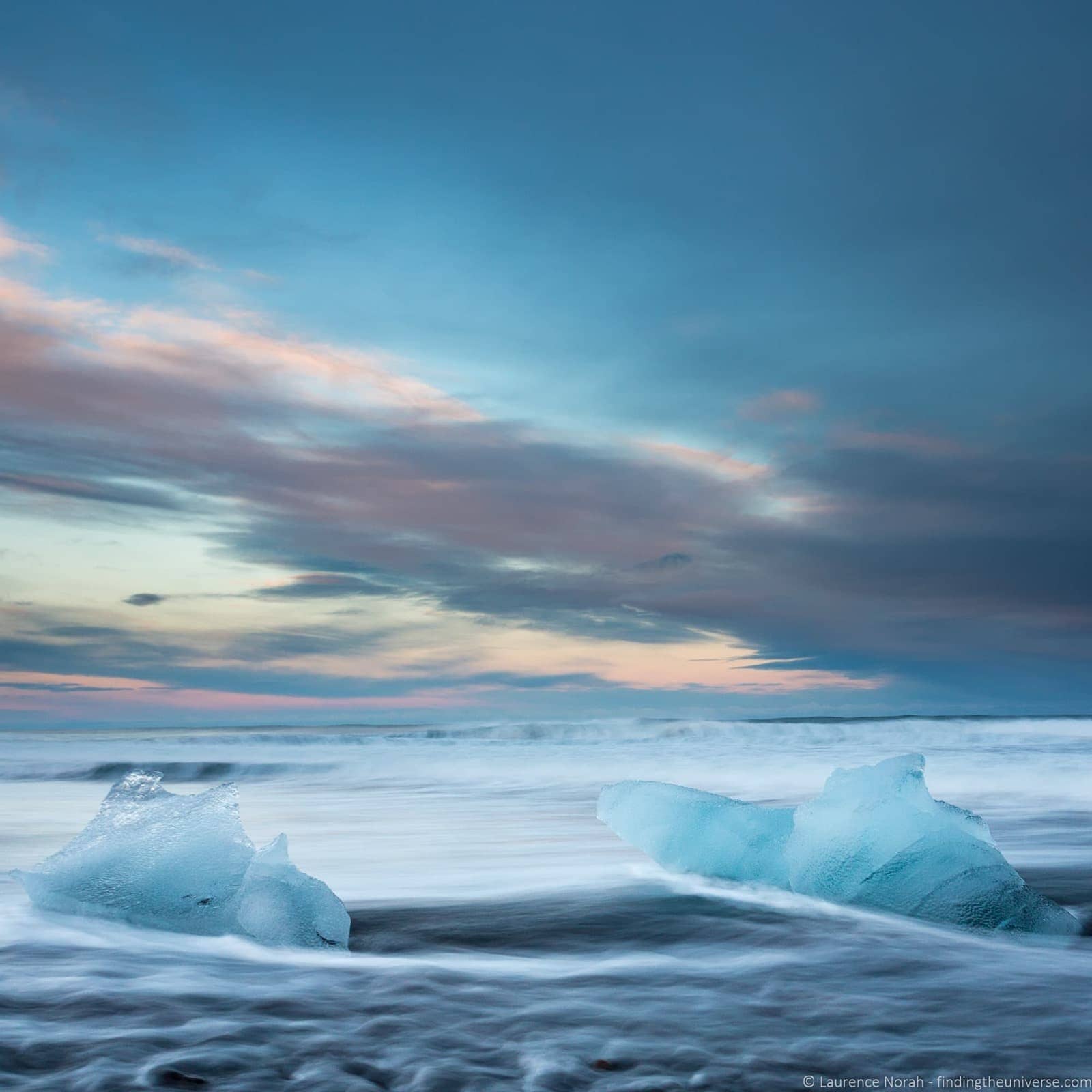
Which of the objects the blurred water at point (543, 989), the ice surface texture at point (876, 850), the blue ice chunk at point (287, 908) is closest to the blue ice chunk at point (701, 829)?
the ice surface texture at point (876, 850)

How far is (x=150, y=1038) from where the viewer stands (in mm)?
2410

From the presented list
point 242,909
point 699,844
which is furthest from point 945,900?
point 242,909

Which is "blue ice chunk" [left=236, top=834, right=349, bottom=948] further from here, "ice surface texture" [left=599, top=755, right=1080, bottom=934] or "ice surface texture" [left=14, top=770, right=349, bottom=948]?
"ice surface texture" [left=599, top=755, right=1080, bottom=934]

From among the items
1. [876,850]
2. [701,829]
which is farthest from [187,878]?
[876,850]

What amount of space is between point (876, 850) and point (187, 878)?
2694 mm

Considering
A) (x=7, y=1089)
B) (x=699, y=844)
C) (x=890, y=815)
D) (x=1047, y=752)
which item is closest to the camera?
(x=7, y=1089)

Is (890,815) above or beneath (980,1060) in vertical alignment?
above

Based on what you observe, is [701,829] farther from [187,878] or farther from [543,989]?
[187,878]

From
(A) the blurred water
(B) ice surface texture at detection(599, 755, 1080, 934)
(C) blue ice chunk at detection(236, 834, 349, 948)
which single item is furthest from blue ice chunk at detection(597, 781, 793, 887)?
(C) blue ice chunk at detection(236, 834, 349, 948)

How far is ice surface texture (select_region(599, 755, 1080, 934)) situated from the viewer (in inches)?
153

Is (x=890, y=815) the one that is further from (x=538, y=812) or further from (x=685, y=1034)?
(x=538, y=812)

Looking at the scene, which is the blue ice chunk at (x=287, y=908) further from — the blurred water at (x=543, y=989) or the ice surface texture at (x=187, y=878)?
the blurred water at (x=543, y=989)

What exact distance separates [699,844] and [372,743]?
75.8 ft

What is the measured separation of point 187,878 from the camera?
3727 mm
